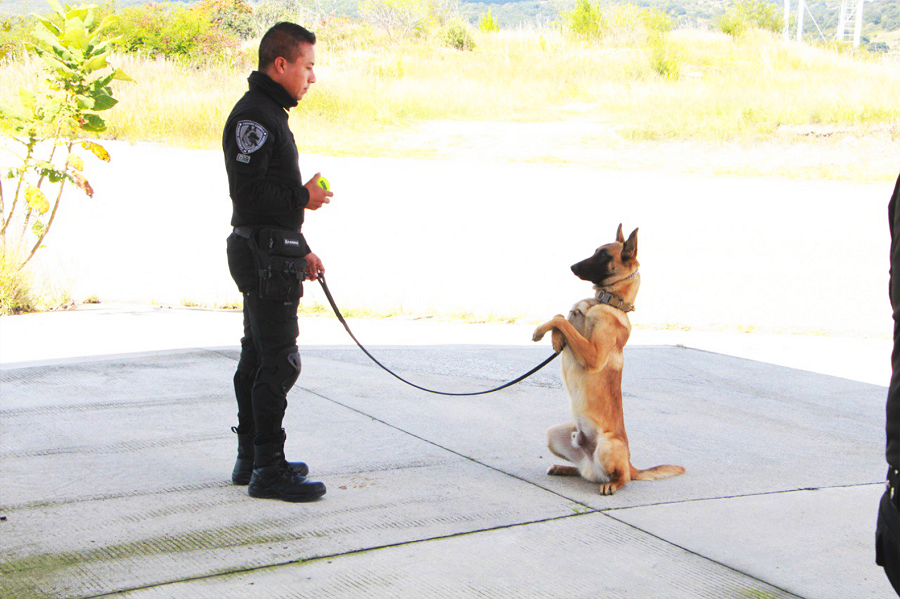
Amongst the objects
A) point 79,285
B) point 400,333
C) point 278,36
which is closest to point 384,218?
point 79,285

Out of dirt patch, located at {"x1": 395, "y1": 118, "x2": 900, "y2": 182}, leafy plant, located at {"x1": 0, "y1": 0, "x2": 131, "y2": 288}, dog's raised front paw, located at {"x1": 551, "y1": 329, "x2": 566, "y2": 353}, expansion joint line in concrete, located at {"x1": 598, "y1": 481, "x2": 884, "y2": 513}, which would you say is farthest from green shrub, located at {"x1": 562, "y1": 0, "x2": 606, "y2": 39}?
dog's raised front paw, located at {"x1": 551, "y1": 329, "x2": 566, "y2": 353}

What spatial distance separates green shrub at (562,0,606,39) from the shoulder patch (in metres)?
33.3

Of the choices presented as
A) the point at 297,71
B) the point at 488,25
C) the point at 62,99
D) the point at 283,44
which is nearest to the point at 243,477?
the point at 297,71

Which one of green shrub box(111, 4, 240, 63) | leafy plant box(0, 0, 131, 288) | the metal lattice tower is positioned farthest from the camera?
the metal lattice tower

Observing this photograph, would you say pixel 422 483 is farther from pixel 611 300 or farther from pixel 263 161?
pixel 263 161

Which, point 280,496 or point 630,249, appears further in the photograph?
point 630,249

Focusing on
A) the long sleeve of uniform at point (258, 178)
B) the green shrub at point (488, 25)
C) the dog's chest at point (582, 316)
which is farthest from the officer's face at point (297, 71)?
A: the green shrub at point (488, 25)

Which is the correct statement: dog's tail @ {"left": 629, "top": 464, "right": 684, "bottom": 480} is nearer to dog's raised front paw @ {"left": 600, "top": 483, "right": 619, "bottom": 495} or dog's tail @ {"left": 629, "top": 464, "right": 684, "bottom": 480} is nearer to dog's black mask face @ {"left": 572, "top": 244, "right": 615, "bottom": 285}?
dog's raised front paw @ {"left": 600, "top": 483, "right": 619, "bottom": 495}

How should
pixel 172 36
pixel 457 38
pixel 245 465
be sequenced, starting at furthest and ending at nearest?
pixel 457 38
pixel 172 36
pixel 245 465

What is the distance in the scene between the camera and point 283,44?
3879mm

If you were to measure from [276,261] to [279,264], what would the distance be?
0.06 ft

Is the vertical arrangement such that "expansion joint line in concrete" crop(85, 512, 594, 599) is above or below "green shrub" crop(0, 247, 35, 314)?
below

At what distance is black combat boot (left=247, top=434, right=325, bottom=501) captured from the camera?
3.97 metres

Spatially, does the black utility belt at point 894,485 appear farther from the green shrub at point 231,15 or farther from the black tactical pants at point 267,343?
the green shrub at point 231,15
